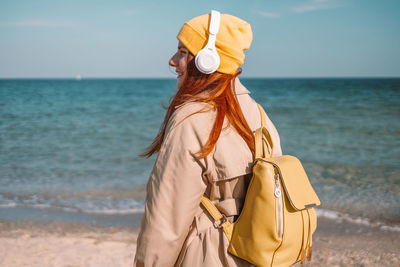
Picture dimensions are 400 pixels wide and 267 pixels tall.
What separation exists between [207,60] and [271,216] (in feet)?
2.14

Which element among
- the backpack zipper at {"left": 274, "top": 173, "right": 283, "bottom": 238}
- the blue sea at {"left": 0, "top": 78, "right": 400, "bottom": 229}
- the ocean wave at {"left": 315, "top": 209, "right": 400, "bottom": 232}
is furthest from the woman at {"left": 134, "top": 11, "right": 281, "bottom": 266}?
the ocean wave at {"left": 315, "top": 209, "right": 400, "bottom": 232}

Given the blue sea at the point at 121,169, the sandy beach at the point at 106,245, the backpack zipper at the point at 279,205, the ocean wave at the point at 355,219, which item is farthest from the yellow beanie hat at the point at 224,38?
the ocean wave at the point at 355,219

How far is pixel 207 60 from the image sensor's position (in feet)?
4.41

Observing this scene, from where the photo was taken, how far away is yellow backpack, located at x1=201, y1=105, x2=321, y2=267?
133 centimetres

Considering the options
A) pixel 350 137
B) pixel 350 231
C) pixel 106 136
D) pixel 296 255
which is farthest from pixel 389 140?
pixel 296 255

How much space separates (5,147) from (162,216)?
33.6ft

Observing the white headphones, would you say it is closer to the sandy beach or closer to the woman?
the woman

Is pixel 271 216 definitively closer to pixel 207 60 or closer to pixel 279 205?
pixel 279 205

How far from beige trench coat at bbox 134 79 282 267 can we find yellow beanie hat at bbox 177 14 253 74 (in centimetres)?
22

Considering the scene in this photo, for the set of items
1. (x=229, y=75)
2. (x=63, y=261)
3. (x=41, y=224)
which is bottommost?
(x=41, y=224)

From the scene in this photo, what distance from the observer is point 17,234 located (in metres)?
4.41

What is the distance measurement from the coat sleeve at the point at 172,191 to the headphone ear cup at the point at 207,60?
0.19m

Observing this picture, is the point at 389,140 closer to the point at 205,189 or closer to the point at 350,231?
the point at 350,231

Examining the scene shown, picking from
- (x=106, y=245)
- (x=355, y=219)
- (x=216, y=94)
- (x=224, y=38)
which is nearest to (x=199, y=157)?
(x=216, y=94)
